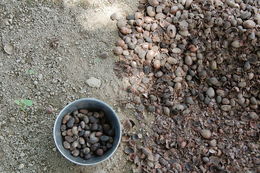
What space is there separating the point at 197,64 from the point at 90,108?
28.0 inches

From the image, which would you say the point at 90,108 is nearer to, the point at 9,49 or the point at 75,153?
the point at 75,153

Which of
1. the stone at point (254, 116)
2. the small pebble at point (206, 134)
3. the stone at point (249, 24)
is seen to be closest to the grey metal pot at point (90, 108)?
the small pebble at point (206, 134)

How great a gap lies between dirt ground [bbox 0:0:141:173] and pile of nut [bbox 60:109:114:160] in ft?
0.34

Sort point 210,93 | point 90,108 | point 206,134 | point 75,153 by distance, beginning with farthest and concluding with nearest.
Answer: point 210,93 → point 206,134 → point 90,108 → point 75,153

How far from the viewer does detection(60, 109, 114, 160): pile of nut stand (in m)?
1.86

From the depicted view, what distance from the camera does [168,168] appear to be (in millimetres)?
1960

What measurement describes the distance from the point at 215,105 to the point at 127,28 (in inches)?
27.5

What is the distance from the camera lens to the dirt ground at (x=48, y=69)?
1.94 m

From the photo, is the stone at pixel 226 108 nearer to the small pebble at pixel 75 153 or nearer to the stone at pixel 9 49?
the small pebble at pixel 75 153

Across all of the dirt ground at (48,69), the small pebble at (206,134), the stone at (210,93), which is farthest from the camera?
the stone at (210,93)

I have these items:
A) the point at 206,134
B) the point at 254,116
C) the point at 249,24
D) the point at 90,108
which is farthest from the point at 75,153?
the point at 249,24

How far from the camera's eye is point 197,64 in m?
2.22

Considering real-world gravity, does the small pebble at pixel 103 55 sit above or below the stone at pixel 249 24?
below

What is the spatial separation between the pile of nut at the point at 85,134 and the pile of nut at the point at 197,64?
27 centimetres
